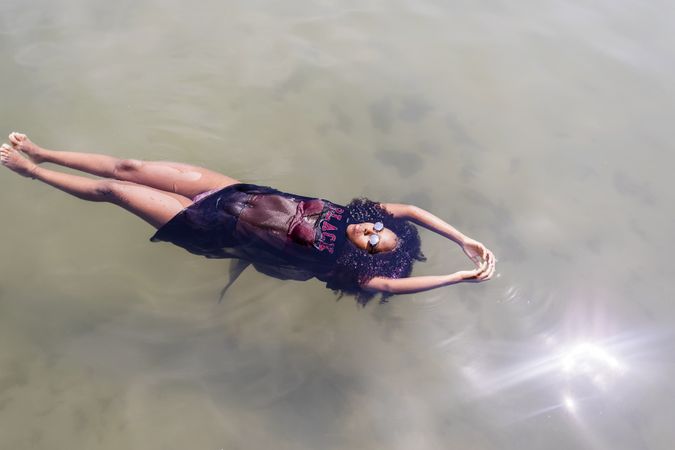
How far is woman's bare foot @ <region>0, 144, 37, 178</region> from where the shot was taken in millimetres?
4215

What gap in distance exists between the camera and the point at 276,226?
149 inches

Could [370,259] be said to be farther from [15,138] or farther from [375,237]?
[15,138]

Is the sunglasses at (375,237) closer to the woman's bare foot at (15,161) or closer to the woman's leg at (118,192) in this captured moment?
the woman's leg at (118,192)

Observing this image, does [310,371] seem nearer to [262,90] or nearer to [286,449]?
[286,449]

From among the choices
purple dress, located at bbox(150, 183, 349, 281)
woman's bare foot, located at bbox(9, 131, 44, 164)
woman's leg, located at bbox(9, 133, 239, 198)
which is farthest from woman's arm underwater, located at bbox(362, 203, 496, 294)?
woman's bare foot, located at bbox(9, 131, 44, 164)

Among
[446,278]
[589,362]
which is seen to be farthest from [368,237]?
[589,362]

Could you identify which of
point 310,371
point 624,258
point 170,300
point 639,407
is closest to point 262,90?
point 170,300

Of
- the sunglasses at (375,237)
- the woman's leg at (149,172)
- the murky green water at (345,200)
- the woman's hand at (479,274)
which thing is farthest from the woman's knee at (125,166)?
the woman's hand at (479,274)

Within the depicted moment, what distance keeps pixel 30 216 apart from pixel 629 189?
651cm

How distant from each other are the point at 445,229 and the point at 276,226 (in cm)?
147

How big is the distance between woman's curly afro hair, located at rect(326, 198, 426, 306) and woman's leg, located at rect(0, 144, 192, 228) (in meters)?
1.46

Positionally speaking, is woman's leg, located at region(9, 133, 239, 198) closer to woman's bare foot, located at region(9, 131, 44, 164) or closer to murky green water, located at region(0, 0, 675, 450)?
woman's bare foot, located at region(9, 131, 44, 164)

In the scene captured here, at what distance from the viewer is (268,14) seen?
20.2 ft

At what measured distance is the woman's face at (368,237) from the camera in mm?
3799
